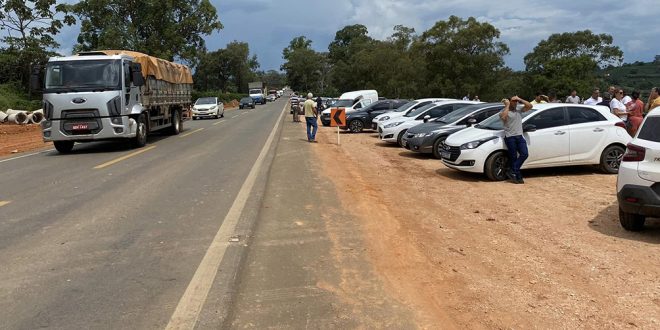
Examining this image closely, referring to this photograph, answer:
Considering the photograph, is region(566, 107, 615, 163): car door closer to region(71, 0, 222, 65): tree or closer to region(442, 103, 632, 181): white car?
region(442, 103, 632, 181): white car

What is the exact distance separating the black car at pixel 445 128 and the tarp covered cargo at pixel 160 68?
31.8 feet

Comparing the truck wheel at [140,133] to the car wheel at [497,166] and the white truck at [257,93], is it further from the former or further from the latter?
the white truck at [257,93]

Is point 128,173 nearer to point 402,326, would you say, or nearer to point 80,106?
point 80,106

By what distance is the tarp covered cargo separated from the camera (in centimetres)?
1783

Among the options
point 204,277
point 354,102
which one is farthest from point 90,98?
point 354,102

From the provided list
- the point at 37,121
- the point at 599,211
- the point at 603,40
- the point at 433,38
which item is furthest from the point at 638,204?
the point at 603,40

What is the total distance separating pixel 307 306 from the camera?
4.23 m

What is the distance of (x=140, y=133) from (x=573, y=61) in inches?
2422

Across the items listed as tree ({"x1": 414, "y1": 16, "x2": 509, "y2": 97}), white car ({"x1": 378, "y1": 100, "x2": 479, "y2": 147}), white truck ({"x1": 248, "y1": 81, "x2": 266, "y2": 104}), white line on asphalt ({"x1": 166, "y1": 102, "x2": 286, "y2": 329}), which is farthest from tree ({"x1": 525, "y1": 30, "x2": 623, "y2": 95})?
white line on asphalt ({"x1": 166, "y1": 102, "x2": 286, "y2": 329})

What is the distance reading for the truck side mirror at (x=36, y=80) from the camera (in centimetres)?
1500

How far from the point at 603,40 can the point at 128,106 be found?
211 feet

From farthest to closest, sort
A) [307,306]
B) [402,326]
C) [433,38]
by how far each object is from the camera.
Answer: [433,38] → [307,306] → [402,326]

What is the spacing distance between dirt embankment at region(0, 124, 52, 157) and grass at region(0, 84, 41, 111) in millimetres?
6557

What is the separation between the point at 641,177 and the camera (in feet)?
19.8
